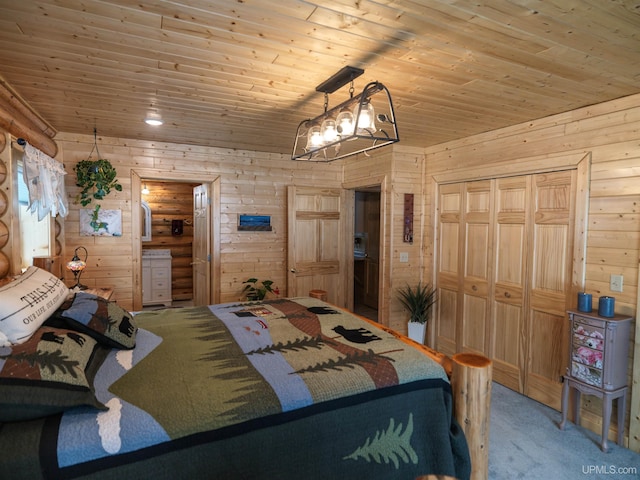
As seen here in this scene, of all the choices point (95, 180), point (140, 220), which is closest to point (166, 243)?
point (140, 220)

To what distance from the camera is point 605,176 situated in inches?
108

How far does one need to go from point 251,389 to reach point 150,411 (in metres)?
0.41

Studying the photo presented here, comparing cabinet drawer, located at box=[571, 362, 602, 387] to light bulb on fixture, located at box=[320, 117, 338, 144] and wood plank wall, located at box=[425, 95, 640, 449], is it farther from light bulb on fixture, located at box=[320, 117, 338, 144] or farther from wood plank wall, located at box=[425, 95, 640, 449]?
light bulb on fixture, located at box=[320, 117, 338, 144]

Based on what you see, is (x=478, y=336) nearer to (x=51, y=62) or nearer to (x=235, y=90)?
(x=235, y=90)

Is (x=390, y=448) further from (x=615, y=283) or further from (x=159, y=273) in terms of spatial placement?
(x=159, y=273)

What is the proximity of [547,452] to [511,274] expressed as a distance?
1.53 meters

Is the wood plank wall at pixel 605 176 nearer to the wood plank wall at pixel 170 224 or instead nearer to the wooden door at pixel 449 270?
the wooden door at pixel 449 270

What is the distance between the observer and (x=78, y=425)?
1.34m

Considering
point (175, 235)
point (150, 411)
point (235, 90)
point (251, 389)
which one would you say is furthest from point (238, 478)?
point (175, 235)

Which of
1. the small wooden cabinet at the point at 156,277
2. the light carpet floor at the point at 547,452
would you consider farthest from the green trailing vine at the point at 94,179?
the light carpet floor at the point at 547,452

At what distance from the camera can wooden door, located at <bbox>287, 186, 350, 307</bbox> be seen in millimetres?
4863

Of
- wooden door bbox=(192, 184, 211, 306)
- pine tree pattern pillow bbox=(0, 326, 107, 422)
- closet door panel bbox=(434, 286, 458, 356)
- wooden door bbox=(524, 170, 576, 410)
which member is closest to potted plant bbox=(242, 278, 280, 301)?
wooden door bbox=(192, 184, 211, 306)

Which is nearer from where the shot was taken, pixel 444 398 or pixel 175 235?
pixel 444 398

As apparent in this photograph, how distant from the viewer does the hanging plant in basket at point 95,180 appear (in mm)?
3850
